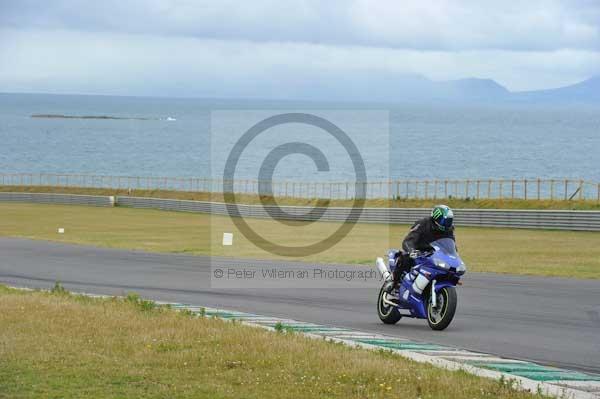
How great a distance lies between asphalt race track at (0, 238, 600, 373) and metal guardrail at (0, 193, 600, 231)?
68.0 ft

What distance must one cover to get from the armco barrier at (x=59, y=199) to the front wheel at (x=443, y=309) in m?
59.1

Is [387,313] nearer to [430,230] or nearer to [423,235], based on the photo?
[423,235]

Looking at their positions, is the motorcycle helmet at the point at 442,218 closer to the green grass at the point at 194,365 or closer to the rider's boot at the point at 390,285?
the rider's boot at the point at 390,285

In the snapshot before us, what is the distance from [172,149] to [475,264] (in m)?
162

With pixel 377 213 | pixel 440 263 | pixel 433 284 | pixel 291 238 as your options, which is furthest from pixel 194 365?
pixel 377 213

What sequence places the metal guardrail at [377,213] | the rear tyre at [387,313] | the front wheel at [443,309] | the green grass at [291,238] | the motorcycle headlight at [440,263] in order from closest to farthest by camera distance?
the motorcycle headlight at [440,263], the front wheel at [443,309], the rear tyre at [387,313], the green grass at [291,238], the metal guardrail at [377,213]

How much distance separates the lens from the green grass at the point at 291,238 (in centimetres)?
3144

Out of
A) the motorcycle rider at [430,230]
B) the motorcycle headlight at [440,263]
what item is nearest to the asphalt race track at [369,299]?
the motorcycle headlight at [440,263]

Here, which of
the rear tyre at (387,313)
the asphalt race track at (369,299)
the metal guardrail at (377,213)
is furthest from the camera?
the metal guardrail at (377,213)

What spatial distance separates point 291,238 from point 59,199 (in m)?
35.0

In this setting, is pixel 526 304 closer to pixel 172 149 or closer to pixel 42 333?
pixel 42 333

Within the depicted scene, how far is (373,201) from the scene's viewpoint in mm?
63906

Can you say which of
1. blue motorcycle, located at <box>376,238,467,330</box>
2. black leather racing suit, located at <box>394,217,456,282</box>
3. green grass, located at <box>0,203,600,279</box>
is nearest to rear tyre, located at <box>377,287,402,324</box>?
blue motorcycle, located at <box>376,238,467,330</box>

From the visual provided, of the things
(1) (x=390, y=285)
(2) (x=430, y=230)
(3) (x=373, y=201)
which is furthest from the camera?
(3) (x=373, y=201)
